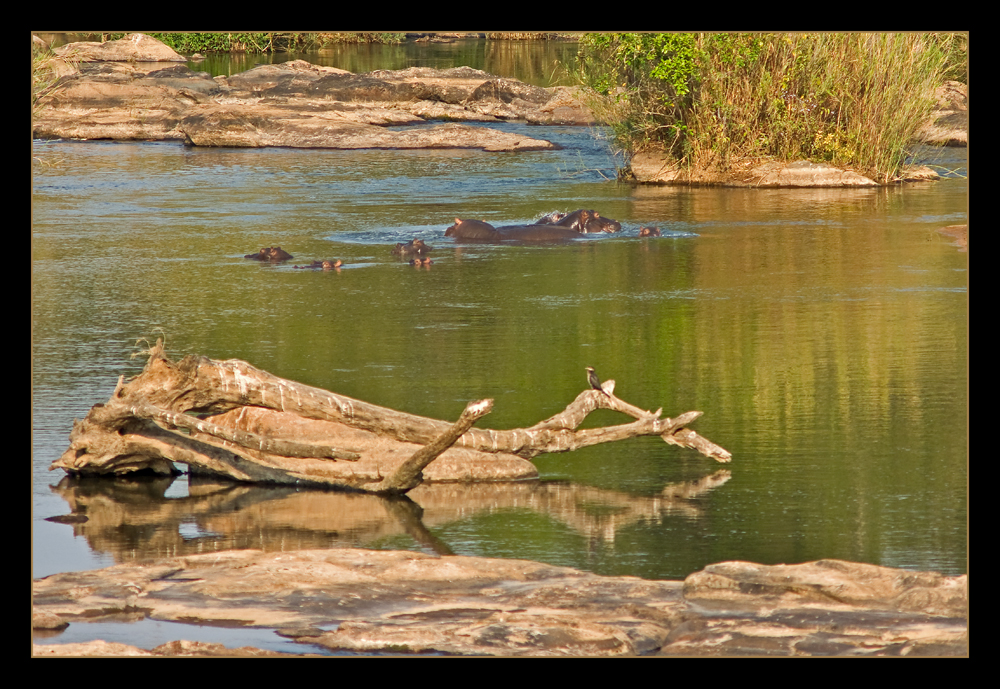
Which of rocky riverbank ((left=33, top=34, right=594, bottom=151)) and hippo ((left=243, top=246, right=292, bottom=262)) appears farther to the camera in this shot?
rocky riverbank ((left=33, top=34, right=594, bottom=151))

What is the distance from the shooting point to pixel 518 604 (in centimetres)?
739

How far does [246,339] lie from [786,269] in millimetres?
7275

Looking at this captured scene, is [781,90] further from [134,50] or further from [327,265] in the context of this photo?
[134,50]

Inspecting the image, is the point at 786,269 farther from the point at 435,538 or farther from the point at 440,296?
Answer: the point at 435,538

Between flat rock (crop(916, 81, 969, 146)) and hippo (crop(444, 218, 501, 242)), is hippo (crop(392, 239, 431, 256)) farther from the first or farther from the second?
flat rock (crop(916, 81, 969, 146))

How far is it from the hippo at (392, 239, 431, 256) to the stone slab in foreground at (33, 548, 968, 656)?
10777 millimetres

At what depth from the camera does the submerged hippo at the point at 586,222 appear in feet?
66.5

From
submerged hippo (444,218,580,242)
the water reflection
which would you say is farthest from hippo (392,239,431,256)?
the water reflection

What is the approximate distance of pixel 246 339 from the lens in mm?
14422

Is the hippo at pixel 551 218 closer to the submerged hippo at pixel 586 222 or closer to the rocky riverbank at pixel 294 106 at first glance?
the submerged hippo at pixel 586 222

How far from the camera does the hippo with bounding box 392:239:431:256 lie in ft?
61.6

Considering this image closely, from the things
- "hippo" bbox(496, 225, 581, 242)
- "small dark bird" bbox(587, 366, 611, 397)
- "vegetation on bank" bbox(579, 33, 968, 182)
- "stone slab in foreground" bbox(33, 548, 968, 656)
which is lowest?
"stone slab in foreground" bbox(33, 548, 968, 656)

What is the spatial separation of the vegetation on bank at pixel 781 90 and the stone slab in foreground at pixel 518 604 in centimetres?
1696

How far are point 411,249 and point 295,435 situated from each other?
8.73 meters
